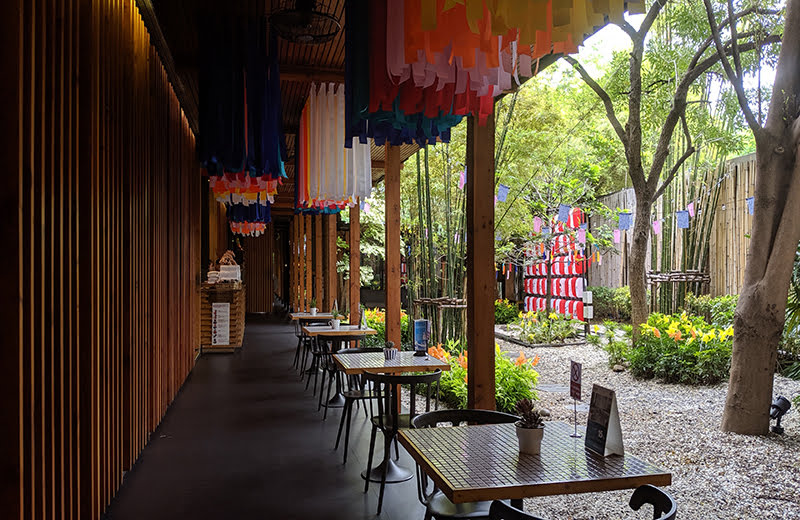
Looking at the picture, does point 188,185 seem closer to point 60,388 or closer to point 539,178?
point 60,388

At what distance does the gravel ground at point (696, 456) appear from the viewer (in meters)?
3.60

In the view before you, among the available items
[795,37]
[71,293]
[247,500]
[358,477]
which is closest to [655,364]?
[795,37]

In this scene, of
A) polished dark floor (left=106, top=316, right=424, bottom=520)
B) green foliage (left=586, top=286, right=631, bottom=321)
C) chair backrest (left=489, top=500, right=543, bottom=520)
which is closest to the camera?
chair backrest (left=489, top=500, right=543, bottom=520)

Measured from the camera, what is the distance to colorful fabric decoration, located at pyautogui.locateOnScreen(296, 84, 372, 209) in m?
5.69

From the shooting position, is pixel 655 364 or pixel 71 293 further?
pixel 655 364

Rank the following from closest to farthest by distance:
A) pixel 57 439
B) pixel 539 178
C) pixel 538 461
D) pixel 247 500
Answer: pixel 538 461 → pixel 57 439 → pixel 247 500 → pixel 539 178

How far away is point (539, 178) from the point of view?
40.9 ft

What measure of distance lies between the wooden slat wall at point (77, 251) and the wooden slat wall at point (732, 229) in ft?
29.7

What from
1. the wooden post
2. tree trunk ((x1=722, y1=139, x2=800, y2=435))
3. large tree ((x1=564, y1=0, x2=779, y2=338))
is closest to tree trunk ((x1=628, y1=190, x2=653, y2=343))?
large tree ((x1=564, y1=0, x2=779, y2=338))

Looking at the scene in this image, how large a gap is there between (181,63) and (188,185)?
1662 mm

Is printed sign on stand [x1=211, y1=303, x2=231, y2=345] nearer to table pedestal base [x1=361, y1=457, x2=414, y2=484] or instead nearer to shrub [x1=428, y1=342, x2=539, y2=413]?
shrub [x1=428, y1=342, x2=539, y2=413]

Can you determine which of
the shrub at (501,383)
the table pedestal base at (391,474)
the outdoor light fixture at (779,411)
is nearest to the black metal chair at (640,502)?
the table pedestal base at (391,474)

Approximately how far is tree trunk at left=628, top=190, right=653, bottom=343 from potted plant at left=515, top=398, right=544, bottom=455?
20.8ft

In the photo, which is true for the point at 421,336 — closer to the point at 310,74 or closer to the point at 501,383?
the point at 501,383
